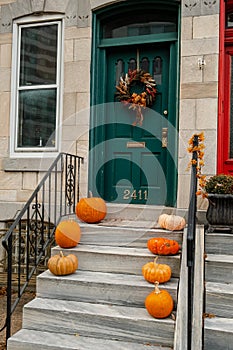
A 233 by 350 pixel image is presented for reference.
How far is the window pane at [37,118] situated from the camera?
5.82m

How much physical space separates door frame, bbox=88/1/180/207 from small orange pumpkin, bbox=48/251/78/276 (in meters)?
1.58

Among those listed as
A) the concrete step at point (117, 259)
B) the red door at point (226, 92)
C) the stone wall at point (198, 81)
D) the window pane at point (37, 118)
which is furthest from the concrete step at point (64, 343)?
the window pane at point (37, 118)

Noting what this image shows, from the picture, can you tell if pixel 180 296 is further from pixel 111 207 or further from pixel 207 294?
pixel 111 207

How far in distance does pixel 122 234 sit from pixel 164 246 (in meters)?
0.58

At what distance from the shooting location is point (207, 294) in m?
3.61

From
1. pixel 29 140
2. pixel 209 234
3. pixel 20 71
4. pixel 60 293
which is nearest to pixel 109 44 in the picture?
pixel 20 71

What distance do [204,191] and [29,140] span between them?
2671 millimetres

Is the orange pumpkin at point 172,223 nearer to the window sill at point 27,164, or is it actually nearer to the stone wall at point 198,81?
the stone wall at point 198,81

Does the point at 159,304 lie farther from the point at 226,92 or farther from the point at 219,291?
the point at 226,92

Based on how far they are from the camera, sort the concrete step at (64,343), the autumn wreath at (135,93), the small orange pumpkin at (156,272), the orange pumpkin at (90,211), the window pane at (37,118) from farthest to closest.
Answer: the window pane at (37,118) → the autumn wreath at (135,93) → the orange pumpkin at (90,211) → the small orange pumpkin at (156,272) → the concrete step at (64,343)

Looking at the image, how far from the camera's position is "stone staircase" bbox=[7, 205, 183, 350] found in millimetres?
3535

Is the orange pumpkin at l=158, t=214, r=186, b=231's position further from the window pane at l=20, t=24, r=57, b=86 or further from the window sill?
the window pane at l=20, t=24, r=57, b=86

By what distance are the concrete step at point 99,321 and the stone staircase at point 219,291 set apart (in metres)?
0.35

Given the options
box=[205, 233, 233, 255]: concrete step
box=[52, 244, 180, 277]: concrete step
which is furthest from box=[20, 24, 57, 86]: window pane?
box=[205, 233, 233, 255]: concrete step
